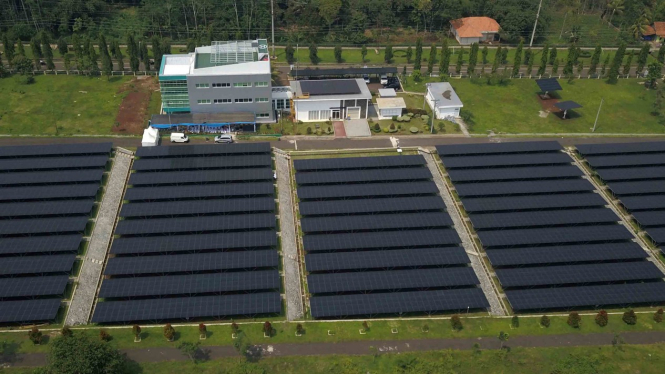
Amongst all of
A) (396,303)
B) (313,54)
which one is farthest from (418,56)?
(396,303)

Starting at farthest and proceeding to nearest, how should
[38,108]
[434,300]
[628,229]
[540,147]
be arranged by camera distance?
[38,108], [540,147], [628,229], [434,300]

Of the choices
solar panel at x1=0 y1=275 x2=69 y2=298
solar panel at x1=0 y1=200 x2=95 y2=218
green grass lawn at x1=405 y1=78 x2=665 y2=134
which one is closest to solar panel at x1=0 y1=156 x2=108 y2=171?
solar panel at x1=0 y1=200 x2=95 y2=218

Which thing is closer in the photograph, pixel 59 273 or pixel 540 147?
pixel 59 273

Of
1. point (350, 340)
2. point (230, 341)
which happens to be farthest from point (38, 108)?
point (350, 340)

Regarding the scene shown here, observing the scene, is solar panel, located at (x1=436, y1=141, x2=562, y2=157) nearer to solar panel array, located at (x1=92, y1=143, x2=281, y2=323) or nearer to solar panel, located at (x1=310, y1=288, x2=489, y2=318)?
solar panel array, located at (x1=92, y1=143, x2=281, y2=323)

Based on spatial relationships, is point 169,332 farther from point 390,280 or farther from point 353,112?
point 353,112

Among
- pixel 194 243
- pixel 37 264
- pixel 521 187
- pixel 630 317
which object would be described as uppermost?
pixel 521 187

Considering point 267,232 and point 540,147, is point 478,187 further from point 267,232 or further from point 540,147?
point 267,232
